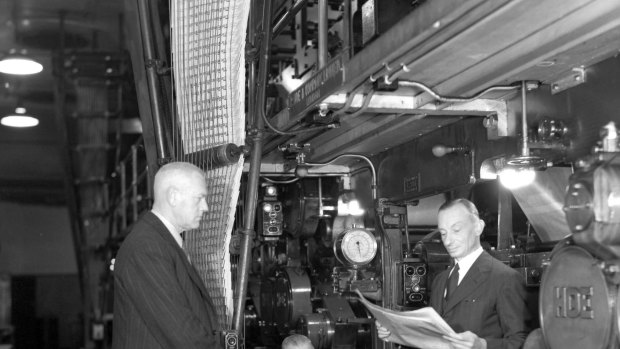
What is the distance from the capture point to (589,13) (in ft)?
10.1

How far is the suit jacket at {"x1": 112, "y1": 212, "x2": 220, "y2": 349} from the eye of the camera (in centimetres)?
285

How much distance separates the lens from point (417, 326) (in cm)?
350

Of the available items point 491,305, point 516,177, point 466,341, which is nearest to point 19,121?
point 516,177

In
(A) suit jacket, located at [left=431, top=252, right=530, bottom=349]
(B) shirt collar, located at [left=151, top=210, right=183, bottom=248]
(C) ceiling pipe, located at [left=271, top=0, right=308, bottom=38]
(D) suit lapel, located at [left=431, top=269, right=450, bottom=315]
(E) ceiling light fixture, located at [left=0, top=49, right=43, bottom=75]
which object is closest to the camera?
(B) shirt collar, located at [left=151, top=210, right=183, bottom=248]

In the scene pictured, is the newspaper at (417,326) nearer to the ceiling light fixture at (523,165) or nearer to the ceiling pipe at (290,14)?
the ceiling light fixture at (523,165)

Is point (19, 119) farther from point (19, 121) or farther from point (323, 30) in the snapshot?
point (323, 30)

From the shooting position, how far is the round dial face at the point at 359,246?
20.1 feet

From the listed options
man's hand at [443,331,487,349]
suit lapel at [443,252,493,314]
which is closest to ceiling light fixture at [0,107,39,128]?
suit lapel at [443,252,493,314]

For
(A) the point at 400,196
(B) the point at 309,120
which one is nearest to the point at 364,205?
(A) the point at 400,196

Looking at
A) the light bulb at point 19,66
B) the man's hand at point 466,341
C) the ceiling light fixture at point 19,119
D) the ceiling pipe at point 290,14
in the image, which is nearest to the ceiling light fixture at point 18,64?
the light bulb at point 19,66

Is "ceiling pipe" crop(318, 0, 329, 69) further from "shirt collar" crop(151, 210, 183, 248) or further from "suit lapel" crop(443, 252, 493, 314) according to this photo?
"shirt collar" crop(151, 210, 183, 248)

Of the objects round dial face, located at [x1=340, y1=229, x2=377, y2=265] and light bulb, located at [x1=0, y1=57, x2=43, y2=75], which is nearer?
round dial face, located at [x1=340, y1=229, x2=377, y2=265]

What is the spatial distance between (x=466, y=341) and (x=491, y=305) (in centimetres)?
41

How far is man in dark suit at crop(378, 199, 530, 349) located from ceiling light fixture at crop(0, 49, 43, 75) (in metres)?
6.00
